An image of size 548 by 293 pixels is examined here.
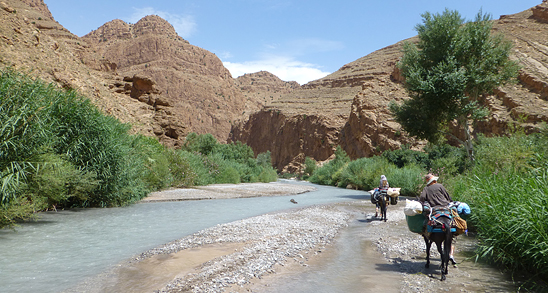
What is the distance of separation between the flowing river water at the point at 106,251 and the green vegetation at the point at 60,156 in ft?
3.53

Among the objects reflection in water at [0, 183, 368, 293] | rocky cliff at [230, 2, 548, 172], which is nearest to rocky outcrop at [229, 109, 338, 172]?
rocky cliff at [230, 2, 548, 172]

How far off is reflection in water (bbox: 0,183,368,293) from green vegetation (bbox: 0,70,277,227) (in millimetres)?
976

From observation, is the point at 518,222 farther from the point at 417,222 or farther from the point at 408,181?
the point at 408,181

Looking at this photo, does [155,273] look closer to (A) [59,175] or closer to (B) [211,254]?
(B) [211,254]

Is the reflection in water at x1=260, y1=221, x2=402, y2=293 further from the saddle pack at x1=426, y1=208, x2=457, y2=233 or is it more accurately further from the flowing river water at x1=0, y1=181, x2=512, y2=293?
the saddle pack at x1=426, y1=208, x2=457, y2=233

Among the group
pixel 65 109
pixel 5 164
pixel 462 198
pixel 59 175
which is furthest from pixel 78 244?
pixel 462 198

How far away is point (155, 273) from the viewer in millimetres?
5633

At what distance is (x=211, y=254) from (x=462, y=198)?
7.53m

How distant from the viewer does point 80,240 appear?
8391 millimetres

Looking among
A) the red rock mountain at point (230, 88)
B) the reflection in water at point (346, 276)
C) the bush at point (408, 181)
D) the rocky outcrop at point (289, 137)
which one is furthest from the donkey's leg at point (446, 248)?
the rocky outcrop at point (289, 137)

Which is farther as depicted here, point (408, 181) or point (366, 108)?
point (366, 108)

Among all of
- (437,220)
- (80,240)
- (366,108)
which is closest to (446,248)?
(437,220)

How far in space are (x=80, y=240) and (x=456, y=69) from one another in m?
20.5

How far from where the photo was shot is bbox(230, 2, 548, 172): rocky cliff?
132 feet
